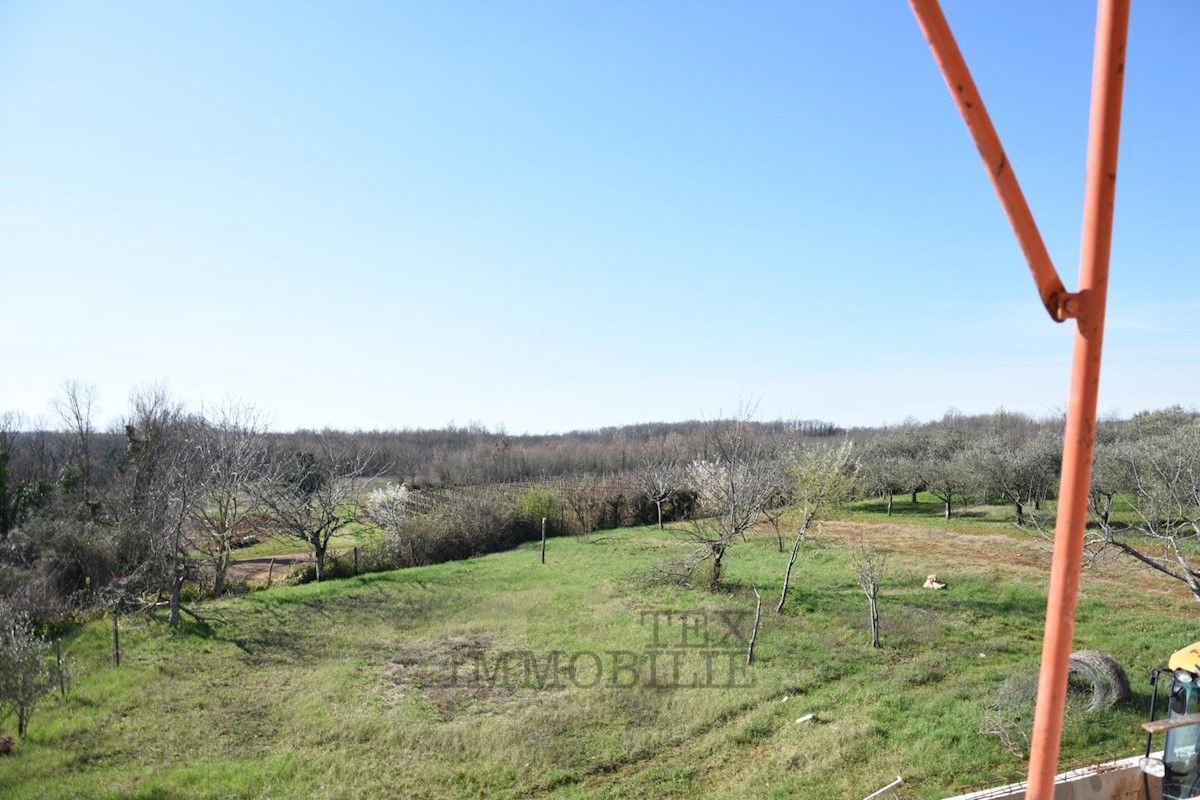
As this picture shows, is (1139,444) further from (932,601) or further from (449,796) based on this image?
(449,796)

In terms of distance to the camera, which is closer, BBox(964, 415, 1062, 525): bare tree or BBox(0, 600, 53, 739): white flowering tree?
BBox(0, 600, 53, 739): white flowering tree

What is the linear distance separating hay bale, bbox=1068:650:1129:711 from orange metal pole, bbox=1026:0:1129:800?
1062cm

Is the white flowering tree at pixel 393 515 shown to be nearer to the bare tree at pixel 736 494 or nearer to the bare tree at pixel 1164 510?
the bare tree at pixel 736 494

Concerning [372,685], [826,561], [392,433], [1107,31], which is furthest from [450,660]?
[392,433]

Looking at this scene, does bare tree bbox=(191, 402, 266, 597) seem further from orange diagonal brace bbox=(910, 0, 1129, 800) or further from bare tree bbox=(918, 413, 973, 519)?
bare tree bbox=(918, 413, 973, 519)

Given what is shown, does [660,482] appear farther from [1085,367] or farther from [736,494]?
[1085,367]

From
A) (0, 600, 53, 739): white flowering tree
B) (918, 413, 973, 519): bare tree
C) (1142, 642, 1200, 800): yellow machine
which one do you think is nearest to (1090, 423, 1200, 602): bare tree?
(1142, 642, 1200, 800): yellow machine

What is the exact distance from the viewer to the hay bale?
9.03 meters

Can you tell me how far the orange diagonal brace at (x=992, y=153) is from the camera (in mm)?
769

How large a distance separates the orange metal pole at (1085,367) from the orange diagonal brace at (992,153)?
0.03 meters

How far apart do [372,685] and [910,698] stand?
862 centimetres

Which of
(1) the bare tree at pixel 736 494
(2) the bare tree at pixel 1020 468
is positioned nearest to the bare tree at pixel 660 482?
(1) the bare tree at pixel 736 494

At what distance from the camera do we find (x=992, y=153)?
79 centimetres

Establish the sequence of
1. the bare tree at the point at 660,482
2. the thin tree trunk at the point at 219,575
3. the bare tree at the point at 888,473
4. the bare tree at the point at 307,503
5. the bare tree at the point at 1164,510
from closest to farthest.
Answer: the bare tree at the point at 1164,510, the thin tree trunk at the point at 219,575, the bare tree at the point at 307,503, the bare tree at the point at 660,482, the bare tree at the point at 888,473
